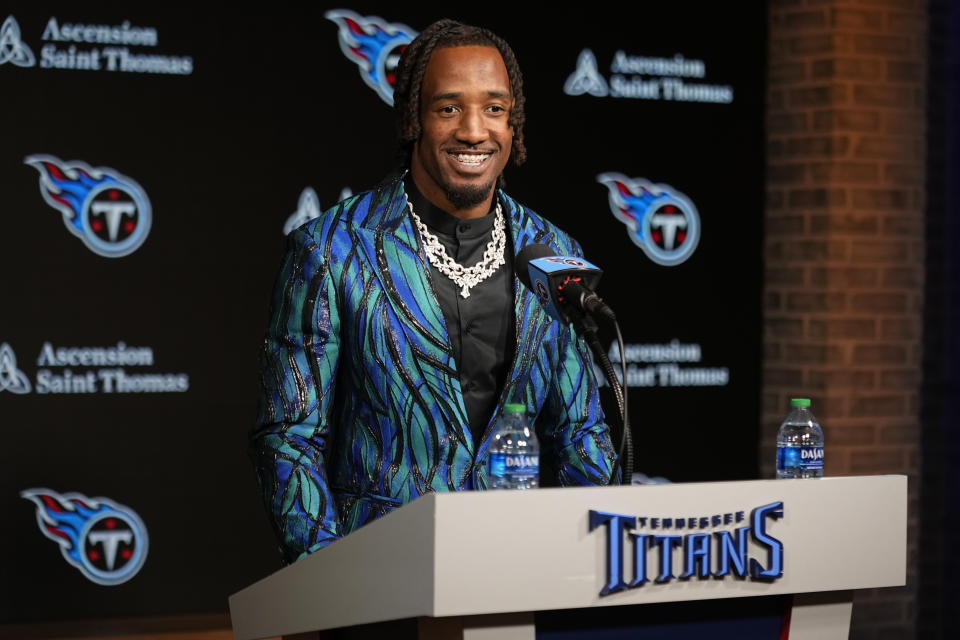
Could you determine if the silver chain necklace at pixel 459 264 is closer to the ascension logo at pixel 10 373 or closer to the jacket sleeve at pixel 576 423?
the jacket sleeve at pixel 576 423

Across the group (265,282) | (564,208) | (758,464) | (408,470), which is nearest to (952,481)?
(758,464)

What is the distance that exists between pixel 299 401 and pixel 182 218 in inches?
101

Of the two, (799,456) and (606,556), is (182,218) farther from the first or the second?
(606,556)

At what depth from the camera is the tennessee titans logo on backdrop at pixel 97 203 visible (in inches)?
179

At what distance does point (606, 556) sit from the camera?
66.4 inches

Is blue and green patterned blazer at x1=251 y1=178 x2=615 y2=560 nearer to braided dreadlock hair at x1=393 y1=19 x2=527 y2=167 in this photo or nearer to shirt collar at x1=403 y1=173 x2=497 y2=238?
shirt collar at x1=403 y1=173 x2=497 y2=238

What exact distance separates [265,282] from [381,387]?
252 centimetres

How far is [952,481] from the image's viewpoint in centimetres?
548

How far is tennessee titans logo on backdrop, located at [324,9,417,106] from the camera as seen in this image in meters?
4.86

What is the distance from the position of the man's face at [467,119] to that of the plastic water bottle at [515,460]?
1.73 feet

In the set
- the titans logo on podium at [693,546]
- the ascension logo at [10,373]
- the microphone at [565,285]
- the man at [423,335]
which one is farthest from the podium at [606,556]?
the ascension logo at [10,373]

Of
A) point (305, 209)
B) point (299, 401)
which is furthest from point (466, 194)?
point (305, 209)

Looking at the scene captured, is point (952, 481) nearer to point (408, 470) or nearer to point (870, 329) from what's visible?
point (870, 329)

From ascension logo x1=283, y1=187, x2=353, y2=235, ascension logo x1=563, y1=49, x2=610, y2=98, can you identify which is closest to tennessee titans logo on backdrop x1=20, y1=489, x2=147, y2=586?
ascension logo x1=283, y1=187, x2=353, y2=235
